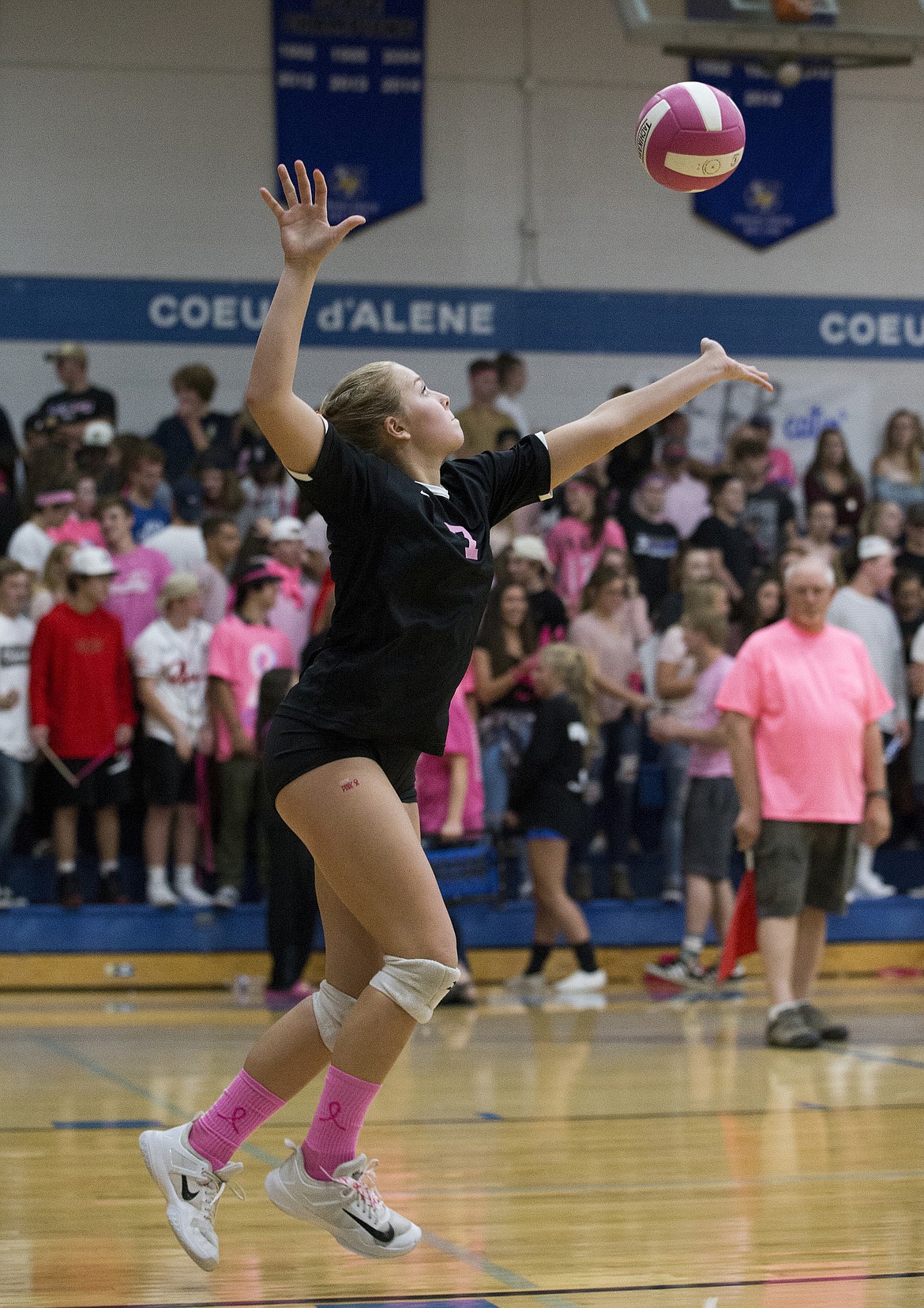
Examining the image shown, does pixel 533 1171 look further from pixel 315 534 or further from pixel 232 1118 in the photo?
pixel 315 534

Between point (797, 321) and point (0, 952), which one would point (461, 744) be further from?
point (797, 321)

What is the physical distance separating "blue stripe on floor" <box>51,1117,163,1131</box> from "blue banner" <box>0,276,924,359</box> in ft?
32.5

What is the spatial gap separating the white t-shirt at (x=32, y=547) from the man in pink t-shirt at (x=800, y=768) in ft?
16.8

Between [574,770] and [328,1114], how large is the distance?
6635 millimetres

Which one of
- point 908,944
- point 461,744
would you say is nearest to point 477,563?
point 461,744

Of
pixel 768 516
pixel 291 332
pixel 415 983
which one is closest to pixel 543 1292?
pixel 415 983

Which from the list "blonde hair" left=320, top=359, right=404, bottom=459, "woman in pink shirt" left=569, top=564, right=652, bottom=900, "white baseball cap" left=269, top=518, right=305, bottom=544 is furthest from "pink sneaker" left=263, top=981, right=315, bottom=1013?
"blonde hair" left=320, top=359, right=404, bottom=459

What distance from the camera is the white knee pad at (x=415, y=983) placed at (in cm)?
360

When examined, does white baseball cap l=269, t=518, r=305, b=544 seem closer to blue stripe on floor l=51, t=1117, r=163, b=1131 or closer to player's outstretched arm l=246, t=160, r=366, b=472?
blue stripe on floor l=51, t=1117, r=163, b=1131

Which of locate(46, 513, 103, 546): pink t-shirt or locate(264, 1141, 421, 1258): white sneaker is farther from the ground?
locate(46, 513, 103, 546): pink t-shirt

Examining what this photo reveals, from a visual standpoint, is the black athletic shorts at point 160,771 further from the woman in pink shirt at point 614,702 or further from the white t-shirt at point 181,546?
the woman in pink shirt at point 614,702

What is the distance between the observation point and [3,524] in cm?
1176

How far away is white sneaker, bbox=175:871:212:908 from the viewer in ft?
34.8

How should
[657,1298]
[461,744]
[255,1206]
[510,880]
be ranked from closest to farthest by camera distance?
[657,1298] → [255,1206] → [461,744] → [510,880]
